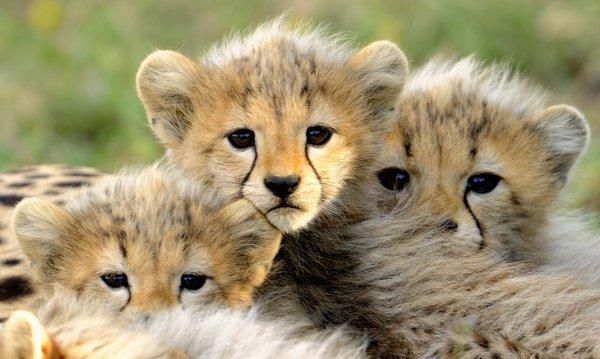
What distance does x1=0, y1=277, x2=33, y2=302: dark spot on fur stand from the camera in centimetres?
305

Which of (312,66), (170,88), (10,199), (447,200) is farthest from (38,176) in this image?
(447,200)

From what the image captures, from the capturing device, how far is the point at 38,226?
274 cm

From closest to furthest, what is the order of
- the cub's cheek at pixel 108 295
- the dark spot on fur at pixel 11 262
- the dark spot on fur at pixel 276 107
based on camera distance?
the cub's cheek at pixel 108 295 < the dark spot on fur at pixel 276 107 < the dark spot on fur at pixel 11 262

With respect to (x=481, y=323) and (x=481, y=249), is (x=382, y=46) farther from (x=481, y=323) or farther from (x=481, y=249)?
(x=481, y=323)

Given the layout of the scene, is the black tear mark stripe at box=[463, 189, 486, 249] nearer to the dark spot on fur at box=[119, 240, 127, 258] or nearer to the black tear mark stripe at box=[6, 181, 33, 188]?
the dark spot on fur at box=[119, 240, 127, 258]

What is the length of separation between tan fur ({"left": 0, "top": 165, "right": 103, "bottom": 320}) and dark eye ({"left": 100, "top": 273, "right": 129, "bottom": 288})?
435mm

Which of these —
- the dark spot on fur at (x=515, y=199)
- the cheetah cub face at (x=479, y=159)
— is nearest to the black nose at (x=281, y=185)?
the cheetah cub face at (x=479, y=159)

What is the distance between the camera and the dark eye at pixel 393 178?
303 centimetres

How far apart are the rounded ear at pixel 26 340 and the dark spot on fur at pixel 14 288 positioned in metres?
1.11

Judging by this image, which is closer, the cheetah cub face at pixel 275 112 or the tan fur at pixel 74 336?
the tan fur at pixel 74 336

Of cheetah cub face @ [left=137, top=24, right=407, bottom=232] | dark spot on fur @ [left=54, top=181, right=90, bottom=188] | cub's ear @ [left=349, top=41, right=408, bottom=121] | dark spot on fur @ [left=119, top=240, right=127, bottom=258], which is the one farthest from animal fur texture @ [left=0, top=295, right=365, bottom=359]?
dark spot on fur @ [left=54, top=181, right=90, bottom=188]

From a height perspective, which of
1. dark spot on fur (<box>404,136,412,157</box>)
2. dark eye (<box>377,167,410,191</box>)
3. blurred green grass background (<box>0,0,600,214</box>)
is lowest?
blurred green grass background (<box>0,0,600,214</box>)

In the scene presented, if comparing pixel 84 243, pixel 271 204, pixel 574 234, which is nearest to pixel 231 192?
pixel 271 204

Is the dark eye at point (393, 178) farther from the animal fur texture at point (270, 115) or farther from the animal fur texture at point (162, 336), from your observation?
the animal fur texture at point (162, 336)
